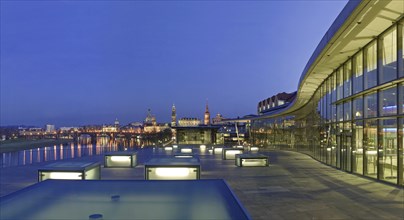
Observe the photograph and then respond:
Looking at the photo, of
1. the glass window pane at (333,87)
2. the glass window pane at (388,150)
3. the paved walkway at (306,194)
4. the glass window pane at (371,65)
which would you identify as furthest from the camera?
the glass window pane at (333,87)

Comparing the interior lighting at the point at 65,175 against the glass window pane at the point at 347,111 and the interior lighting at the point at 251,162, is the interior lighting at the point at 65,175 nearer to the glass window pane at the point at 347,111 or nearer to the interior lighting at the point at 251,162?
the interior lighting at the point at 251,162

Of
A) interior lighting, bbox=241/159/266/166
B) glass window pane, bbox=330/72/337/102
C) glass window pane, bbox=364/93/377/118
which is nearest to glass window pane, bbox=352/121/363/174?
glass window pane, bbox=364/93/377/118

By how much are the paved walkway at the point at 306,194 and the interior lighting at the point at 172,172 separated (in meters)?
1.84

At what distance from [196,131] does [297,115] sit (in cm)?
1412

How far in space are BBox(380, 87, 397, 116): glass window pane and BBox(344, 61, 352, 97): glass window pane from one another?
3.80m

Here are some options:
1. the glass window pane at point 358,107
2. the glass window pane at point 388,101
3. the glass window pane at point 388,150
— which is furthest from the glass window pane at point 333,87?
the glass window pane at point 388,150

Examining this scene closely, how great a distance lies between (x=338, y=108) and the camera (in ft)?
69.4

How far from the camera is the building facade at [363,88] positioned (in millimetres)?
12547

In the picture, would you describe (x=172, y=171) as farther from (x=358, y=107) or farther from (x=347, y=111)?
(x=347, y=111)

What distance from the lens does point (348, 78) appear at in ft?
62.7

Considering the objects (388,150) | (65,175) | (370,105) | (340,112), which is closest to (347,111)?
(340,112)

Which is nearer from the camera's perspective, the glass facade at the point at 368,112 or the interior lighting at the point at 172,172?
the interior lighting at the point at 172,172

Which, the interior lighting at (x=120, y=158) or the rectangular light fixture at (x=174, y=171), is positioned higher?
the rectangular light fixture at (x=174, y=171)

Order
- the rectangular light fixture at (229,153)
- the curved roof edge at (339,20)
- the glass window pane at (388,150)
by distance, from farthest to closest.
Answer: the rectangular light fixture at (229,153) → the glass window pane at (388,150) → the curved roof edge at (339,20)
